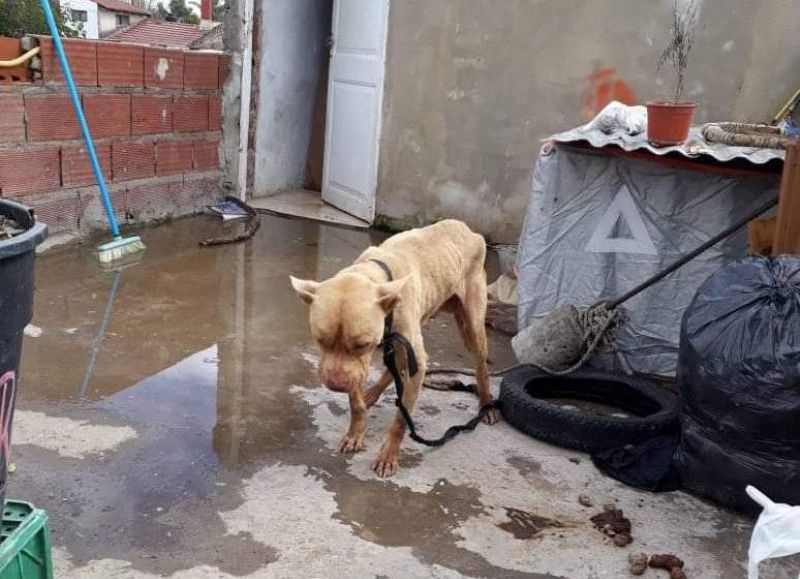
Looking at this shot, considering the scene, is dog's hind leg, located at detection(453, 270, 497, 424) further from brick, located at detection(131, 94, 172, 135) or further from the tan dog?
brick, located at detection(131, 94, 172, 135)

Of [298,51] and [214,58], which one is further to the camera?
[298,51]

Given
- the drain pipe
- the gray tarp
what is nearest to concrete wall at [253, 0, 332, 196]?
the drain pipe

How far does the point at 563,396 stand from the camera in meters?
4.20

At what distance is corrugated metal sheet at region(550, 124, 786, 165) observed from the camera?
3627 mm

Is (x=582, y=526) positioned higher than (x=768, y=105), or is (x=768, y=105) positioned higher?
(x=768, y=105)

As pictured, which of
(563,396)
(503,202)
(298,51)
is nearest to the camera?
(563,396)

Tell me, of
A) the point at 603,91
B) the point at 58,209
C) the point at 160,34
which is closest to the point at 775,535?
the point at 603,91

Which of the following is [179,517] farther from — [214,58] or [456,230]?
[214,58]

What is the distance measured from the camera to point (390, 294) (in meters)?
2.82

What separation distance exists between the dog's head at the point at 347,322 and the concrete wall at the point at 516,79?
4.39 meters

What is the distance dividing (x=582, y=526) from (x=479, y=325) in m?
1.20

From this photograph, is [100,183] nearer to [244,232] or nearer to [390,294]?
[244,232]

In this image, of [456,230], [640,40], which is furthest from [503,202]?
[456,230]

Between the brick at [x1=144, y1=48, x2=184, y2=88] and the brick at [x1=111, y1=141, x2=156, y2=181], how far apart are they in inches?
22.3
